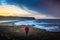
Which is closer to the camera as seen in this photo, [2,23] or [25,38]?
[25,38]

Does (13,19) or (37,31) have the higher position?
(13,19)

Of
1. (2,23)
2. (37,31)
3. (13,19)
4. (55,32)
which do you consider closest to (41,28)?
(37,31)

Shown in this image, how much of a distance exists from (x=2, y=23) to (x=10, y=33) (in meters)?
0.30

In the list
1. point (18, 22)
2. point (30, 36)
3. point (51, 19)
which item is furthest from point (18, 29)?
point (51, 19)

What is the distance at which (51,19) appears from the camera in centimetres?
346

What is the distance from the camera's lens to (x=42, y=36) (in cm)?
331

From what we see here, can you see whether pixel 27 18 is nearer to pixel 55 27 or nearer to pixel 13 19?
pixel 13 19

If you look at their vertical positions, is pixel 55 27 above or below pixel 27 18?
below

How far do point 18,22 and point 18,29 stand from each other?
0.16 metres

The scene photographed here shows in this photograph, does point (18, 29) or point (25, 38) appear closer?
point (25, 38)

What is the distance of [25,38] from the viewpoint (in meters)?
3.22

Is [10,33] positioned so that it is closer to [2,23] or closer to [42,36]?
[2,23]

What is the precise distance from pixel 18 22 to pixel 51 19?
724 millimetres

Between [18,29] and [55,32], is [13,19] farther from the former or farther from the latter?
[55,32]
